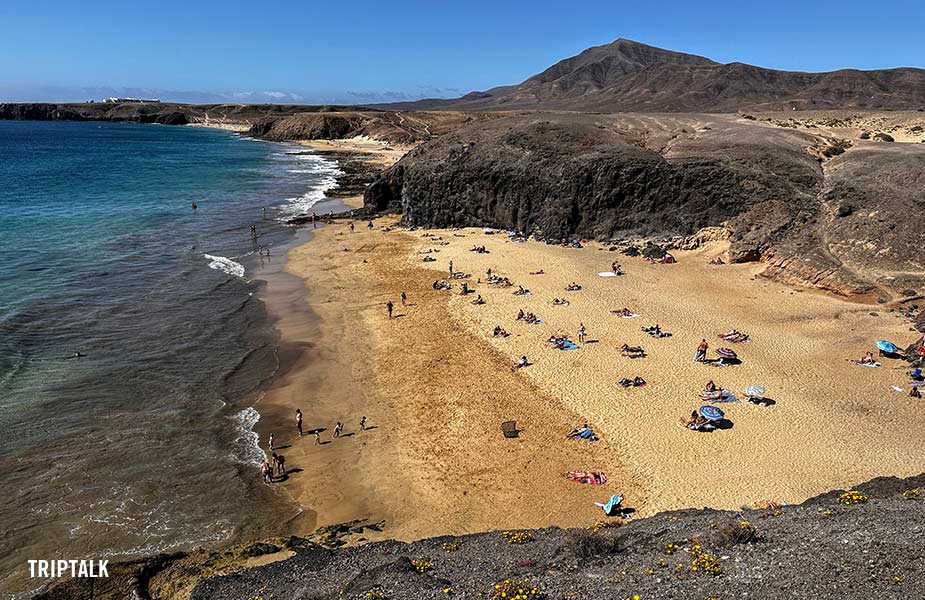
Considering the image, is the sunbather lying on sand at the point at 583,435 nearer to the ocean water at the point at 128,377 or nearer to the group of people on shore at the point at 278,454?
the group of people on shore at the point at 278,454

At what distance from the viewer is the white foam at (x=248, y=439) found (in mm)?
19484

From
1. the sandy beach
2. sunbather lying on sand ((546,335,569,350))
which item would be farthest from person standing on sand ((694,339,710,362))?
sunbather lying on sand ((546,335,569,350))

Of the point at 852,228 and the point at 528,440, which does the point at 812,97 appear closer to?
the point at 852,228

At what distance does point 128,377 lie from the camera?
24750mm

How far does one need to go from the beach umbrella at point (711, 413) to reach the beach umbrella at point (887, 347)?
1031 cm

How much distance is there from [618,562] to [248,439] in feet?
46.6

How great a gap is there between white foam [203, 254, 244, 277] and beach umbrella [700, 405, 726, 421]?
3161 centimetres

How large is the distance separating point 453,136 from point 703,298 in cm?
3666

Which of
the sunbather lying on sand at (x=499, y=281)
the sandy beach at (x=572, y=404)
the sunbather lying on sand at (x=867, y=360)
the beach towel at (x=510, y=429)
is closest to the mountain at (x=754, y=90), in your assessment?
the sunbather lying on sand at (x=499, y=281)

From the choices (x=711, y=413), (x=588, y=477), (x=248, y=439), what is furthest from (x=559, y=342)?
(x=248, y=439)

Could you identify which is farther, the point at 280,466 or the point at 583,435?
the point at 583,435

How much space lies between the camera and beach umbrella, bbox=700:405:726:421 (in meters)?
20.1

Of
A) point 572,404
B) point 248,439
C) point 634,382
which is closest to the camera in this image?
point 248,439

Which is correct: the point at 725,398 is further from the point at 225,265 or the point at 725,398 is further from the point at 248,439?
the point at 225,265
